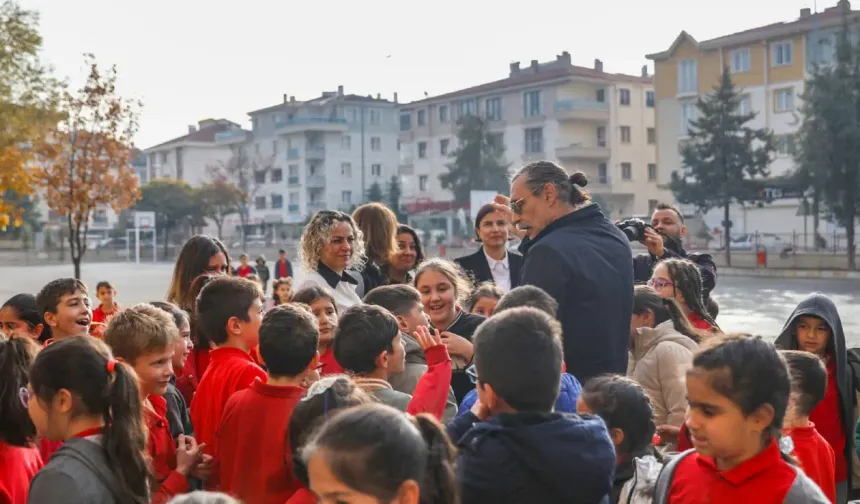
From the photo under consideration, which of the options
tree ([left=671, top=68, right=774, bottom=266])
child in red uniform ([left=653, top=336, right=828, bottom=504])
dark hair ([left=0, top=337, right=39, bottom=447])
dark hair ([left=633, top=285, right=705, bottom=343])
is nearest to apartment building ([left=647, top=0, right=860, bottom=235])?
tree ([left=671, top=68, right=774, bottom=266])

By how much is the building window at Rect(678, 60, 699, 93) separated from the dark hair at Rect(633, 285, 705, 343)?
63.4 metres

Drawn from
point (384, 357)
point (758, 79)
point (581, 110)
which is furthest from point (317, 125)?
point (384, 357)

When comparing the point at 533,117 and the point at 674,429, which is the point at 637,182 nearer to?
the point at 533,117

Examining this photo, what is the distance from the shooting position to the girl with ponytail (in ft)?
17.1

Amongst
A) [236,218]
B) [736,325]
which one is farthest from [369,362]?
[236,218]

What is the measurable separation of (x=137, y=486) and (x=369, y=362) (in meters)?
1.18

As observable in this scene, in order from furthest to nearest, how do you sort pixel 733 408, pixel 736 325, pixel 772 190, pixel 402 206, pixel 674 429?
1. pixel 402 206
2. pixel 772 190
3. pixel 736 325
4. pixel 674 429
5. pixel 733 408

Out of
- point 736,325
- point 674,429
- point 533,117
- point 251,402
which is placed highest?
point 533,117

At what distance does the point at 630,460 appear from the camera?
410 cm

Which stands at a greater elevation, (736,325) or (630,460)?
(630,460)

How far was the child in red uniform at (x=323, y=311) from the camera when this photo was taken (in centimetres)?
564

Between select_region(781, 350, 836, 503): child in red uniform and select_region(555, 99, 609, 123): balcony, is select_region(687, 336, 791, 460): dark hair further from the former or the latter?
select_region(555, 99, 609, 123): balcony

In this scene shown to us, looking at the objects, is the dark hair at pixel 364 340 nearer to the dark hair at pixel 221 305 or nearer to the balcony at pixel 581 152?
the dark hair at pixel 221 305

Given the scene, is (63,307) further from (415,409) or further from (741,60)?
(741,60)
